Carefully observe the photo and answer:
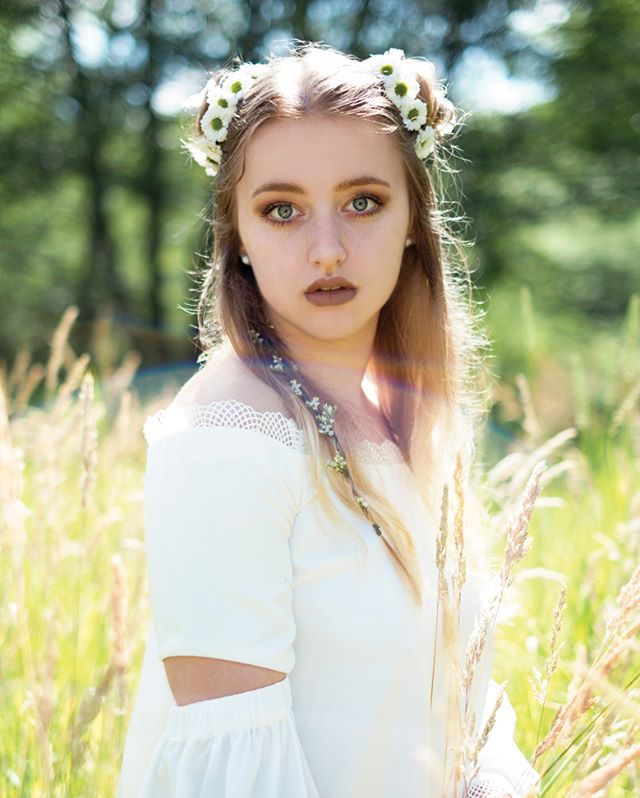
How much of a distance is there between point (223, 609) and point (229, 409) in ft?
1.07

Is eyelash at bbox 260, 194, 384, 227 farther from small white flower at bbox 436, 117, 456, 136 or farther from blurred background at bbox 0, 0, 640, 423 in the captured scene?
blurred background at bbox 0, 0, 640, 423

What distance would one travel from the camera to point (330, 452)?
1.59 m

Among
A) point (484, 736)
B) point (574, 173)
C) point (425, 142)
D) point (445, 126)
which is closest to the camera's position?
point (484, 736)

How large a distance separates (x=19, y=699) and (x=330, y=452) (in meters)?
1.22

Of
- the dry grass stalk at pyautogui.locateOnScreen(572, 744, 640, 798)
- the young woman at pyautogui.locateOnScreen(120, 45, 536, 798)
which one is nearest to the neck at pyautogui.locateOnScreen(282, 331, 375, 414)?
the young woman at pyautogui.locateOnScreen(120, 45, 536, 798)

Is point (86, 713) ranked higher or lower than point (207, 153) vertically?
lower

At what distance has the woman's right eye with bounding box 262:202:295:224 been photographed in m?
1.67

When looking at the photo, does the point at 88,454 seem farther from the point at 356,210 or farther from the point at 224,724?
the point at 356,210

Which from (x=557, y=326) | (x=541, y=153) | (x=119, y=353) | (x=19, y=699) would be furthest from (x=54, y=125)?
(x=19, y=699)

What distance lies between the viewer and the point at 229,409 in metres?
1.45

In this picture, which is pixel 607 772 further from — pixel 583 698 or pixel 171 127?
pixel 171 127

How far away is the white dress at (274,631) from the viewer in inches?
52.0

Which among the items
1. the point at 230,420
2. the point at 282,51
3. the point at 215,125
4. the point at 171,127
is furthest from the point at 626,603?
the point at 171,127

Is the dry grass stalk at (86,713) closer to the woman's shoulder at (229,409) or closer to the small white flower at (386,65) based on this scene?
the woman's shoulder at (229,409)
